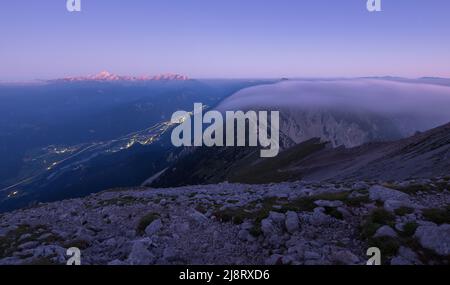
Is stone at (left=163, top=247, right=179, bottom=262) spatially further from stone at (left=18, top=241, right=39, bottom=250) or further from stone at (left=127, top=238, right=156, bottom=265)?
stone at (left=18, top=241, right=39, bottom=250)

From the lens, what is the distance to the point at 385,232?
40.6 ft

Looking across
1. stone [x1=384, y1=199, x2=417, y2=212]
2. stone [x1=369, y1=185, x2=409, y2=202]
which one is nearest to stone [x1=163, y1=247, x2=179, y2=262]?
stone [x1=384, y1=199, x2=417, y2=212]

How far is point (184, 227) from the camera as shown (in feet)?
52.5

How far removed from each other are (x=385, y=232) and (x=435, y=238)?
1620mm

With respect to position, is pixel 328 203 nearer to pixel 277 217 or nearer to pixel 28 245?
pixel 277 217

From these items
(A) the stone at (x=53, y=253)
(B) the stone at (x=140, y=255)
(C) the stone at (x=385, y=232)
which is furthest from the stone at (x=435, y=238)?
A: (A) the stone at (x=53, y=253)

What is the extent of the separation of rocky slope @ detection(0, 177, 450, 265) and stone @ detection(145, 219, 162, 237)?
0.16 feet

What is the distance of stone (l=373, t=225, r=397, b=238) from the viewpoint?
12.2 m

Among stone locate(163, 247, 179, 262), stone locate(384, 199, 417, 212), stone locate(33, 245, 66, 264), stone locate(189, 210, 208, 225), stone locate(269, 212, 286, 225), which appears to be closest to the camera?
stone locate(163, 247, 179, 262)

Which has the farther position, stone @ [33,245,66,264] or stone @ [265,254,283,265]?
stone @ [33,245,66,264]

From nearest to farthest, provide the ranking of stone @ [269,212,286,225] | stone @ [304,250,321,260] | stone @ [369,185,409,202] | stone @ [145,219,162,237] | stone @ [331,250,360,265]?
stone @ [331,250,360,265] → stone @ [304,250,321,260] → stone @ [269,212,286,225] → stone @ [145,219,162,237] → stone @ [369,185,409,202]
